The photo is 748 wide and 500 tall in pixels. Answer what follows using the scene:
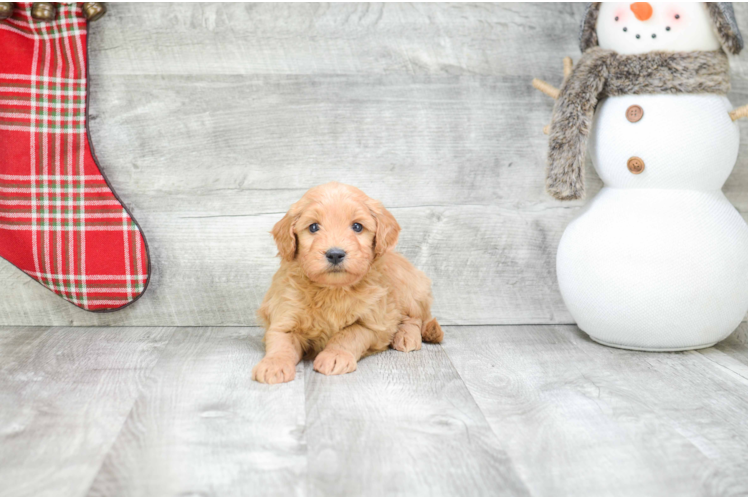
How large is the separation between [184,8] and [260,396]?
4.19ft

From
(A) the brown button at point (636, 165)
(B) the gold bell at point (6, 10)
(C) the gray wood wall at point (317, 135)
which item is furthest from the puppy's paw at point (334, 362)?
(B) the gold bell at point (6, 10)

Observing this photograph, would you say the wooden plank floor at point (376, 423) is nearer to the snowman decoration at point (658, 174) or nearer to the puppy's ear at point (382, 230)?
the snowman decoration at point (658, 174)

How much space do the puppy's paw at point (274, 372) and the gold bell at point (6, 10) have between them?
127cm

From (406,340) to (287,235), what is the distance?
45 centimetres

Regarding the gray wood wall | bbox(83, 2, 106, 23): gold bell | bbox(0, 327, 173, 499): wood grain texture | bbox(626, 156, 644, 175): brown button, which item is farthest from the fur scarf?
bbox(83, 2, 106, 23): gold bell

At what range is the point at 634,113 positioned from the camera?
5.75ft

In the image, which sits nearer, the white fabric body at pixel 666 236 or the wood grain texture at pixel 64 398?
the wood grain texture at pixel 64 398

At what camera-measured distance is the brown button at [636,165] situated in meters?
1.75

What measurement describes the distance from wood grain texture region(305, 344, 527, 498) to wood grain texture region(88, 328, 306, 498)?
0.15 feet

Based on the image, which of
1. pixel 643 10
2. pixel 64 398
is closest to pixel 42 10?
pixel 64 398

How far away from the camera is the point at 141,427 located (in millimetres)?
1256

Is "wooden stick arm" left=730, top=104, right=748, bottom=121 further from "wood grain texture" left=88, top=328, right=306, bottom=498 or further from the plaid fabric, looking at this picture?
the plaid fabric

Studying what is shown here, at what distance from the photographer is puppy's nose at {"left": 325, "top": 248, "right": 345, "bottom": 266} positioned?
1.54 m

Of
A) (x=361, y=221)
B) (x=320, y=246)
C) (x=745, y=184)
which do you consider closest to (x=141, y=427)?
(x=320, y=246)
